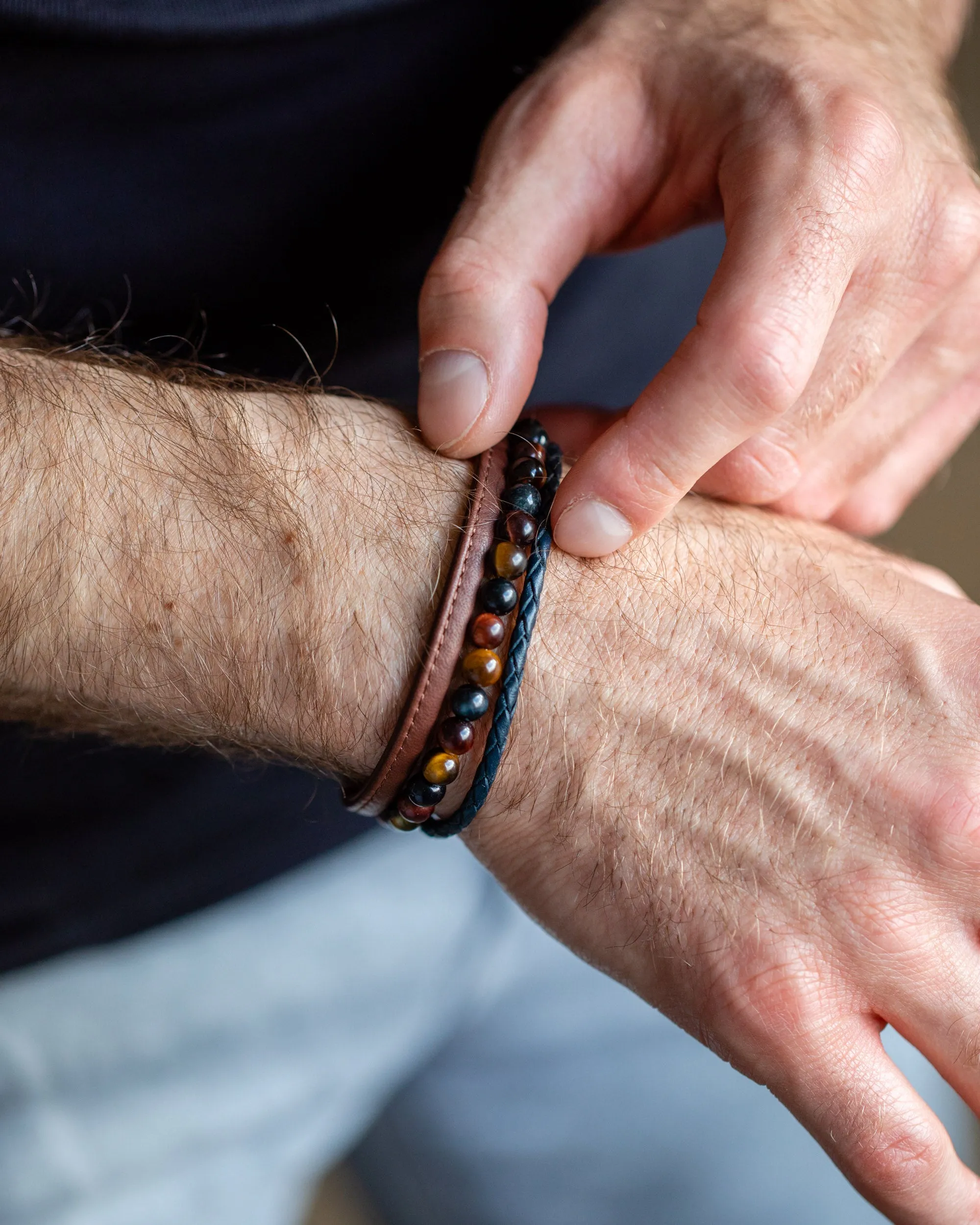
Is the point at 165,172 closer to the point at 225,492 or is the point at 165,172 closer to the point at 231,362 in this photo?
the point at 231,362

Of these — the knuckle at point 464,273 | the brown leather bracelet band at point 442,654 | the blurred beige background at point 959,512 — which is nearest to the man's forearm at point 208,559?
the brown leather bracelet band at point 442,654

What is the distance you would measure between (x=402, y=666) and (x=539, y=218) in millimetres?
403

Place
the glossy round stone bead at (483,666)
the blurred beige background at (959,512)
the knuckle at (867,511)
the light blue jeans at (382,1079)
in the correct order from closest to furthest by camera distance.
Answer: the glossy round stone bead at (483,666)
the knuckle at (867,511)
the light blue jeans at (382,1079)
the blurred beige background at (959,512)

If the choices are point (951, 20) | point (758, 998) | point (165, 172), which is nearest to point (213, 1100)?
point (758, 998)

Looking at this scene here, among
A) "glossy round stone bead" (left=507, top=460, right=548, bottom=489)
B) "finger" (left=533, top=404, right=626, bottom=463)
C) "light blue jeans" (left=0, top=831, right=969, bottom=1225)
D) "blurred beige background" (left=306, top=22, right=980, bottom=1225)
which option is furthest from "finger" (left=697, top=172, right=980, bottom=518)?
"blurred beige background" (left=306, top=22, right=980, bottom=1225)

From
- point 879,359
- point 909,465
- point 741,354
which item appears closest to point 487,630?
point 741,354

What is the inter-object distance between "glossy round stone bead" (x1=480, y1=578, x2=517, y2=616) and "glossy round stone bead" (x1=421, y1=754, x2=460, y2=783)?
0.36 ft

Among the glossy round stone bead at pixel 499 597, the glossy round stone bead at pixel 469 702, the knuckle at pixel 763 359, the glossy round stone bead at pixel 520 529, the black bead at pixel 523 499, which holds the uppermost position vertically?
the knuckle at pixel 763 359

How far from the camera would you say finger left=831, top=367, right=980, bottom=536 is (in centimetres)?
108

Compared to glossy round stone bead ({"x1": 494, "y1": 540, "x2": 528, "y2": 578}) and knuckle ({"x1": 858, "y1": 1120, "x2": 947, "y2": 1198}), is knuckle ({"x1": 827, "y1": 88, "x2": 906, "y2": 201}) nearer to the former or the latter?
glossy round stone bead ({"x1": 494, "y1": 540, "x2": 528, "y2": 578})

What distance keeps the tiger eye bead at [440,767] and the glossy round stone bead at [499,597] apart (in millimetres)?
37

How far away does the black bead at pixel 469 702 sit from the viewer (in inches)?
28.0

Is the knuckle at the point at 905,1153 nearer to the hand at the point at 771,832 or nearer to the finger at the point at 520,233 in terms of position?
the hand at the point at 771,832

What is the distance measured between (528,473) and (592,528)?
2.6 inches
